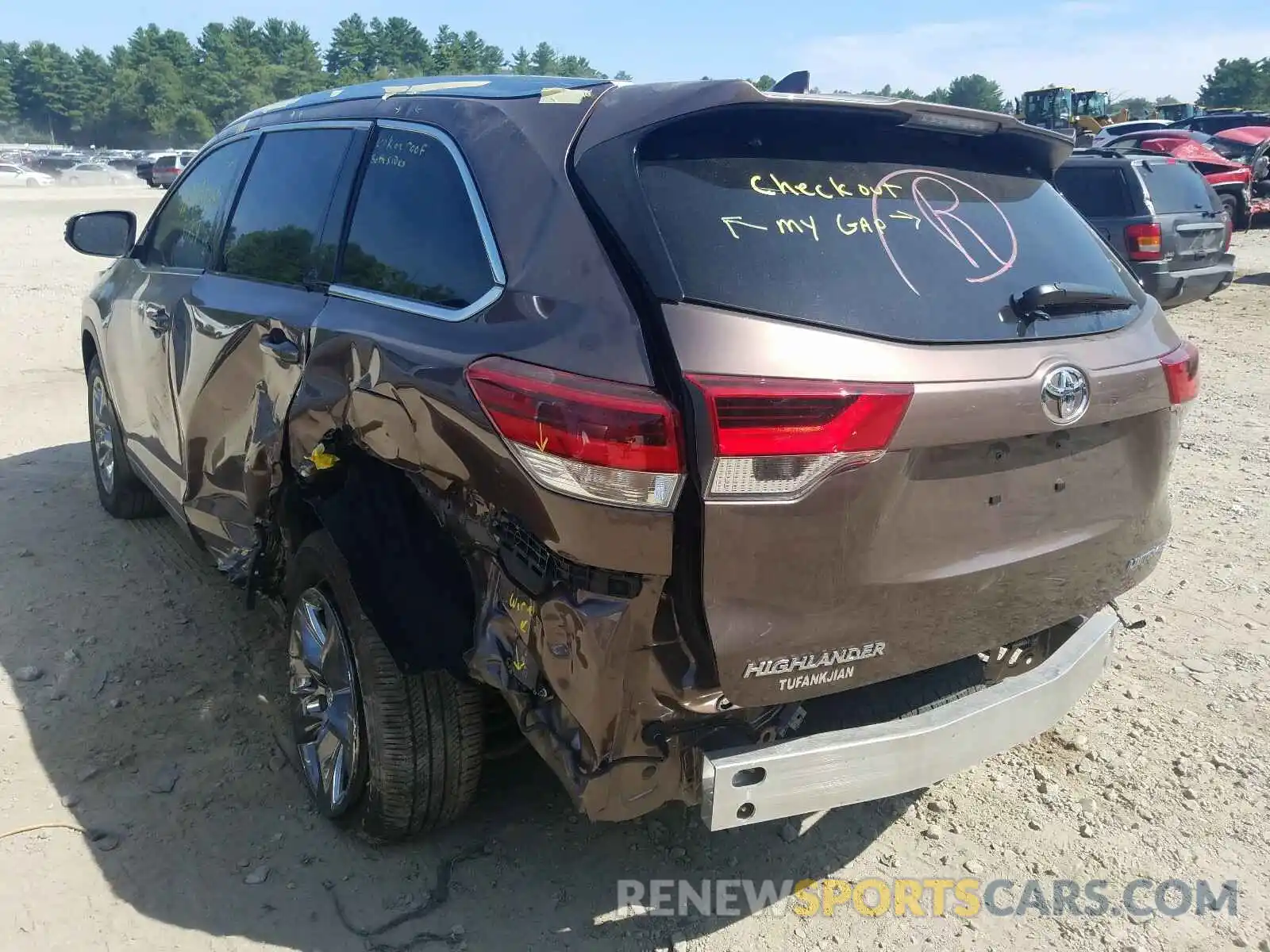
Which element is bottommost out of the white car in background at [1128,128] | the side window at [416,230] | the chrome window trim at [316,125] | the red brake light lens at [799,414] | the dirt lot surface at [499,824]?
the dirt lot surface at [499,824]

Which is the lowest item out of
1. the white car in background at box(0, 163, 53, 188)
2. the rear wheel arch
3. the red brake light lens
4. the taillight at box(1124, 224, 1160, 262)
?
the white car in background at box(0, 163, 53, 188)

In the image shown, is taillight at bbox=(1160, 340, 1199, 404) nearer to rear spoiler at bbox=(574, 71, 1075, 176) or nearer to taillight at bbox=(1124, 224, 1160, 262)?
rear spoiler at bbox=(574, 71, 1075, 176)

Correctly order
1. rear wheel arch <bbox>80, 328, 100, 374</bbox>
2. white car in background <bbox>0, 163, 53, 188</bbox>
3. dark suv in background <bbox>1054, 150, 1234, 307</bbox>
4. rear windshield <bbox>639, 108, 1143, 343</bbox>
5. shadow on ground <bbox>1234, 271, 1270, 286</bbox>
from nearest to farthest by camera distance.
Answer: rear windshield <bbox>639, 108, 1143, 343</bbox> < rear wheel arch <bbox>80, 328, 100, 374</bbox> < dark suv in background <bbox>1054, 150, 1234, 307</bbox> < shadow on ground <bbox>1234, 271, 1270, 286</bbox> < white car in background <bbox>0, 163, 53, 188</bbox>

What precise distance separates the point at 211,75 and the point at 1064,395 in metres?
103

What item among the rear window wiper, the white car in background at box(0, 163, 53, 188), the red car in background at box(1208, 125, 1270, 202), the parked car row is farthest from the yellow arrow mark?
the white car in background at box(0, 163, 53, 188)

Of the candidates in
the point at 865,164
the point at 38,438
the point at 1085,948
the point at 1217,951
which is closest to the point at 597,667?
the point at 865,164

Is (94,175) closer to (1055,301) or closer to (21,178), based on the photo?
(21,178)

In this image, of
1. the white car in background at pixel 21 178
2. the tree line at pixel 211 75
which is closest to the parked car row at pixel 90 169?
the white car in background at pixel 21 178

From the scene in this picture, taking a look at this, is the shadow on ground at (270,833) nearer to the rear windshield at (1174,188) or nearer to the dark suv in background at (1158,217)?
the dark suv in background at (1158,217)

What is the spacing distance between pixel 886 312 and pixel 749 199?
15.0 inches

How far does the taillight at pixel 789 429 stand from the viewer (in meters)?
1.95

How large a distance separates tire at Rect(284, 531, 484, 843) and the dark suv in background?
9.20 m

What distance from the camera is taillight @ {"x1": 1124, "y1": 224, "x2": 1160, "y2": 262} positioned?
33.5 ft

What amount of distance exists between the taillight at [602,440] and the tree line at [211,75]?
274 feet
